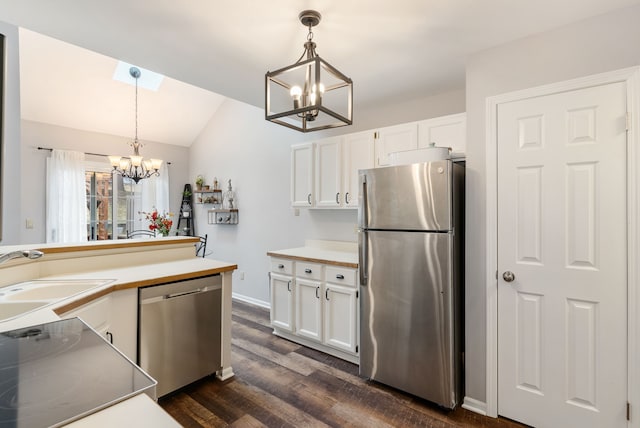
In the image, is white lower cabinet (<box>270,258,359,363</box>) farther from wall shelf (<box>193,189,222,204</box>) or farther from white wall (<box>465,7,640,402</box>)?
wall shelf (<box>193,189,222,204</box>)

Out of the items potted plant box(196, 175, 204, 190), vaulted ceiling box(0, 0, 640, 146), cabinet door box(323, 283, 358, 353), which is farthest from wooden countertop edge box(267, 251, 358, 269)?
potted plant box(196, 175, 204, 190)

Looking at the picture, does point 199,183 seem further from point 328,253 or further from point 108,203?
point 328,253

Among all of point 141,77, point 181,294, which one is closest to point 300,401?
point 181,294

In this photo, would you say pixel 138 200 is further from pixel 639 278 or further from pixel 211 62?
pixel 639 278

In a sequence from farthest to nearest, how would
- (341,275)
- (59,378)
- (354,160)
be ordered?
(354,160)
(341,275)
(59,378)

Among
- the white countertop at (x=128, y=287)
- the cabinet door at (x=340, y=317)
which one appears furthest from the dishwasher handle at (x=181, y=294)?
the cabinet door at (x=340, y=317)

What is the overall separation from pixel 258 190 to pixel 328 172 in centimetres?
157

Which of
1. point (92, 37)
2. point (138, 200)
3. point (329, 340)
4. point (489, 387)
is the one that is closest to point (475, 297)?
point (489, 387)

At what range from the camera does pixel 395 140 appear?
2.89 meters

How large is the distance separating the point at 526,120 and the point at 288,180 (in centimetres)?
279

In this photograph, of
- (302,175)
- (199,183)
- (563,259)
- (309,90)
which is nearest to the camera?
(309,90)

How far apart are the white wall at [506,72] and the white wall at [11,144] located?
3.60 m

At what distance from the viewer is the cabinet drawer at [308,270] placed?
9.92ft

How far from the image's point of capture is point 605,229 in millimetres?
1774
